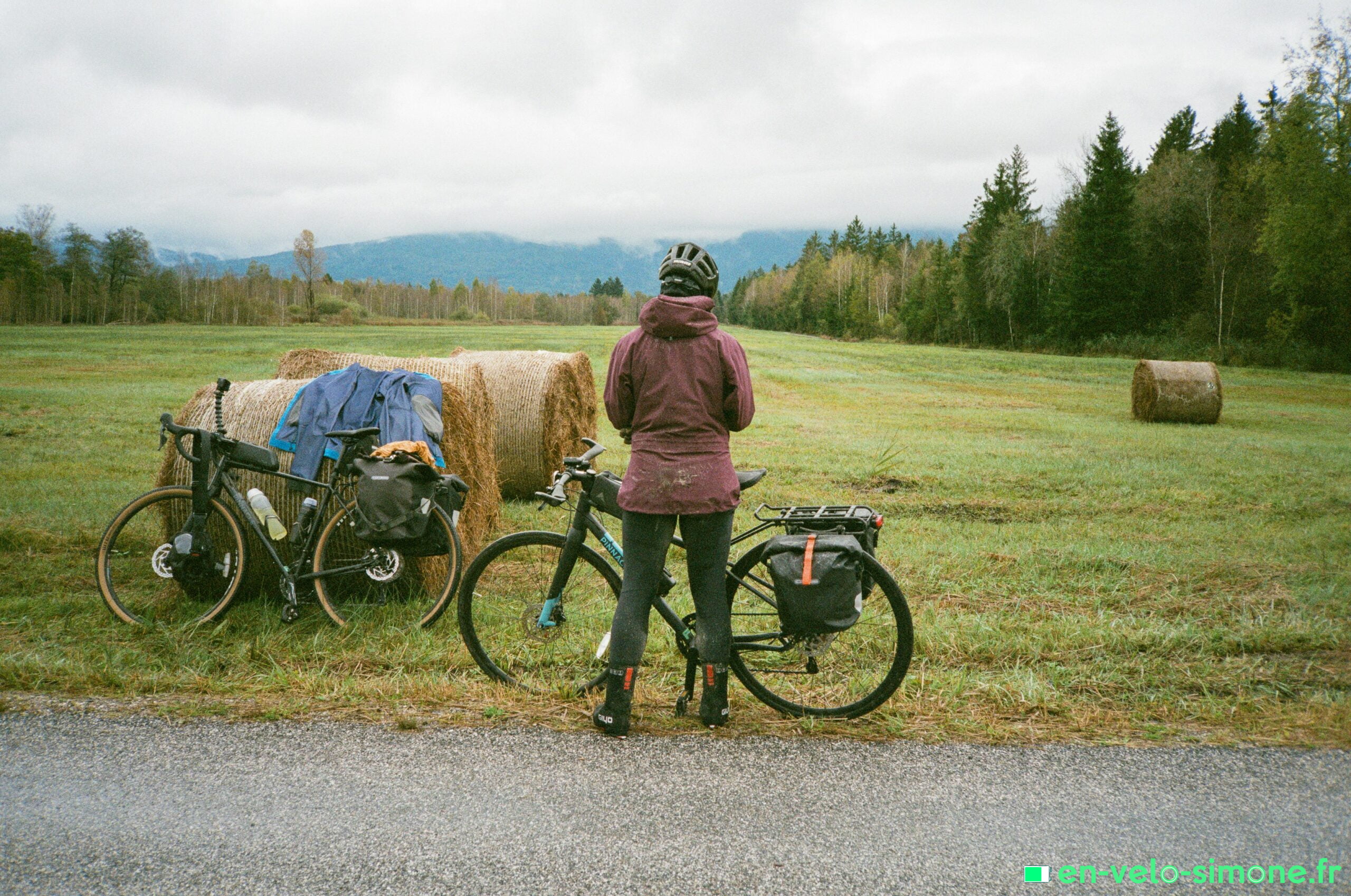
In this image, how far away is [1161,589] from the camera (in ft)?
24.0

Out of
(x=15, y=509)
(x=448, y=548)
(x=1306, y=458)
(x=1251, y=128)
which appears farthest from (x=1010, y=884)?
(x=1251, y=128)

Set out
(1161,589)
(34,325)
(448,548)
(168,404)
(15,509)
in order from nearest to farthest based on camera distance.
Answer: (448,548), (1161,589), (15,509), (168,404), (34,325)

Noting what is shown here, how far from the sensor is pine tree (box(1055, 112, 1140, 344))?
182 feet

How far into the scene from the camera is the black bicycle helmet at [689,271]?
4.16m

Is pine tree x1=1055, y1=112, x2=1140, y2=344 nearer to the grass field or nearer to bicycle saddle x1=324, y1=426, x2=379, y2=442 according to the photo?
the grass field

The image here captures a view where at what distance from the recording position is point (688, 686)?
4.68 m

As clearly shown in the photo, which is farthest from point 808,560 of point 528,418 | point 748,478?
point 528,418

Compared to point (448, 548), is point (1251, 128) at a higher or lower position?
higher

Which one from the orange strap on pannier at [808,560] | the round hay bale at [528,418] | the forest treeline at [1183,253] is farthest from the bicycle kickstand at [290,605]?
the forest treeline at [1183,253]

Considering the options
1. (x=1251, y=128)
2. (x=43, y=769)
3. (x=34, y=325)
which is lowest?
(x=43, y=769)

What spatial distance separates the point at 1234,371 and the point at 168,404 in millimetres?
42303

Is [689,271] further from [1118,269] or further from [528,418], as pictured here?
[1118,269]

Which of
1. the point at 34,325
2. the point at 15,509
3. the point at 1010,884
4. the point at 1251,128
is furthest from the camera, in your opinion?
the point at 1251,128

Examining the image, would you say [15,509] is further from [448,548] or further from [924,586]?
[924,586]
